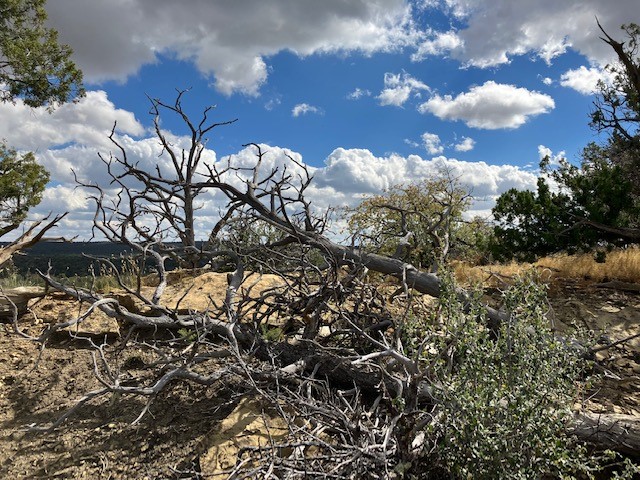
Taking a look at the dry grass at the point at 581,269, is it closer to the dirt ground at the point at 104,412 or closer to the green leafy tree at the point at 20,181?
the dirt ground at the point at 104,412

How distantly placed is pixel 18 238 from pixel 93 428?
3525 millimetres

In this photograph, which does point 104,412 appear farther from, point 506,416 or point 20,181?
point 20,181

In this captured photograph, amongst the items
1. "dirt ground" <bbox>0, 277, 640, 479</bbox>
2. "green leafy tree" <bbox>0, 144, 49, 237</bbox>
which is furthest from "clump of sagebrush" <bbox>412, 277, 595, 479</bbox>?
"green leafy tree" <bbox>0, 144, 49, 237</bbox>

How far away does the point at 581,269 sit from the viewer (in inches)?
332

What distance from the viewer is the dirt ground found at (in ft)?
12.5

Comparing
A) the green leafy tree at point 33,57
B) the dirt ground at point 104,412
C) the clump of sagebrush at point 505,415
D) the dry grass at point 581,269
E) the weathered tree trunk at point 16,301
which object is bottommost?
the dirt ground at point 104,412

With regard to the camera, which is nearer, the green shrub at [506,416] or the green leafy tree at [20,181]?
the green shrub at [506,416]

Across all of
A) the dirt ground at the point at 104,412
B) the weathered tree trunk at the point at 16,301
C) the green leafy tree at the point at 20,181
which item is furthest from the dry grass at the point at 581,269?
the green leafy tree at the point at 20,181

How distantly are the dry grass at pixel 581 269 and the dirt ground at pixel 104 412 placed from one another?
1882mm

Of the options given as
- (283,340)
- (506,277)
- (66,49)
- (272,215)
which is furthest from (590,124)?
(66,49)

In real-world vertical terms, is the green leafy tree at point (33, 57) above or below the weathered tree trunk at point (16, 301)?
above

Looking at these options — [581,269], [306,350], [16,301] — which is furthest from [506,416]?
[581,269]

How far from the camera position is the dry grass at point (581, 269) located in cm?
805

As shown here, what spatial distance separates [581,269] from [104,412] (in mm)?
7792
